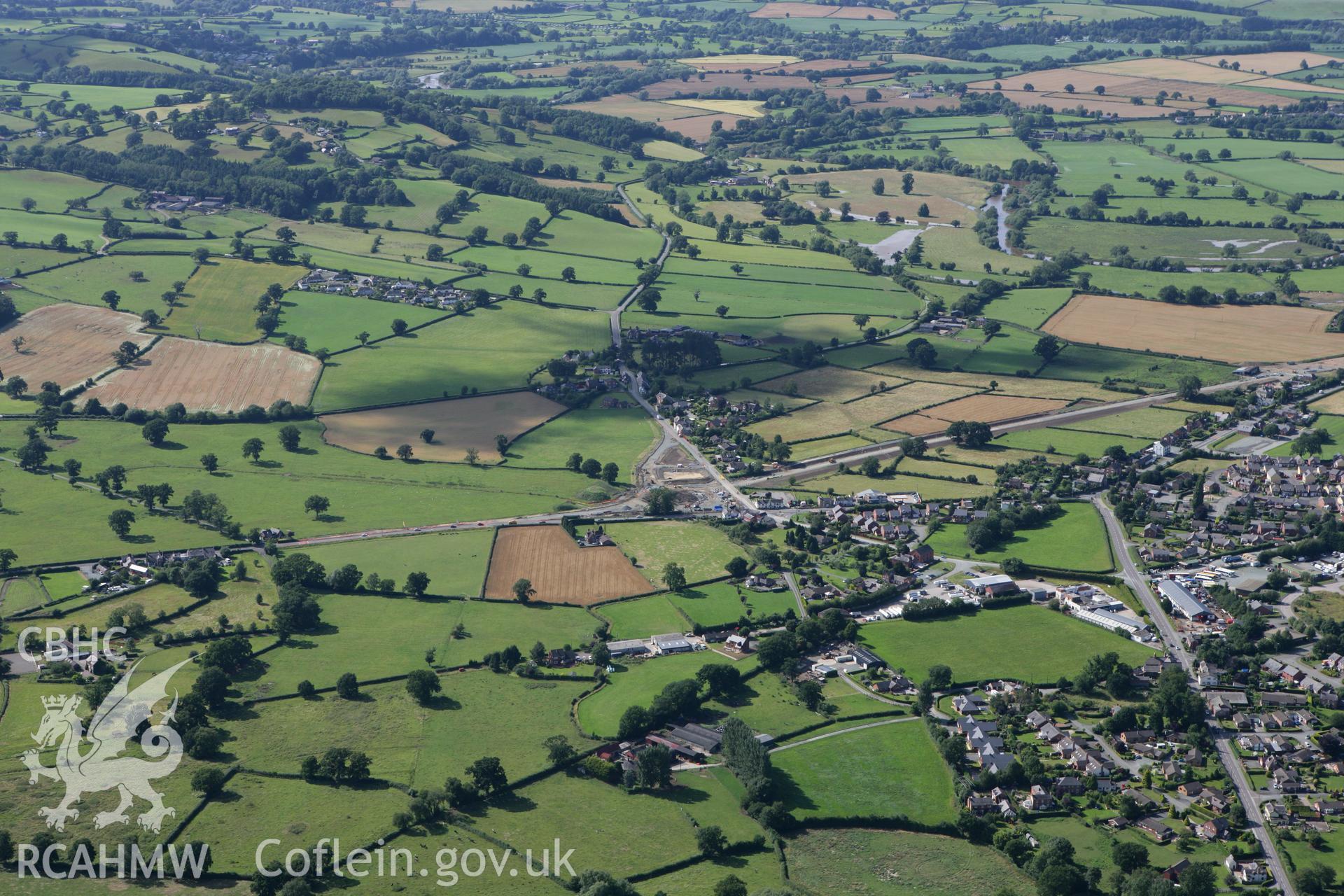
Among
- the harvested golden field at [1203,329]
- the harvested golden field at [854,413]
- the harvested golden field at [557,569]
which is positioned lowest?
the harvested golden field at [854,413]

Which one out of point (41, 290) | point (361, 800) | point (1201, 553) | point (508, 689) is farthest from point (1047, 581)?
point (41, 290)

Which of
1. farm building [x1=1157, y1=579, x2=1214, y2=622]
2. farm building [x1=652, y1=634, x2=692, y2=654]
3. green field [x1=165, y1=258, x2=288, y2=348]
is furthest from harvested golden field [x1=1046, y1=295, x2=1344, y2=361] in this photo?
green field [x1=165, y1=258, x2=288, y2=348]

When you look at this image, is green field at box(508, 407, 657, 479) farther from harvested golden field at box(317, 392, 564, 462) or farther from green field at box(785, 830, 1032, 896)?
green field at box(785, 830, 1032, 896)

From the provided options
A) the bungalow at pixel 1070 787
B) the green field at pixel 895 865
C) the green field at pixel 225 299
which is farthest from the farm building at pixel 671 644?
the green field at pixel 225 299

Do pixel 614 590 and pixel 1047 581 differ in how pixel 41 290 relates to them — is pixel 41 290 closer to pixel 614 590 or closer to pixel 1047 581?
pixel 614 590
